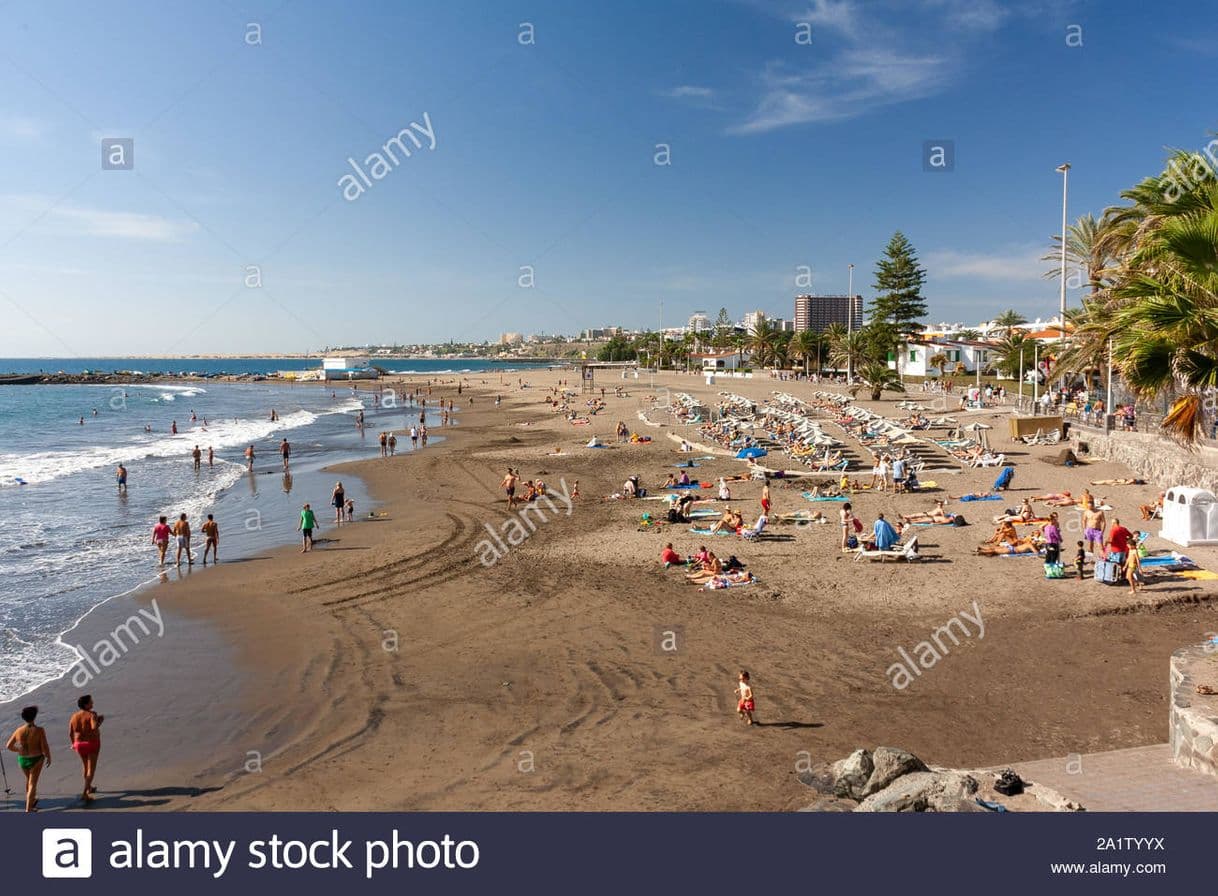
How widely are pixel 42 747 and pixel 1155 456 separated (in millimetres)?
23591

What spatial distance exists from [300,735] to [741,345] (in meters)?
110

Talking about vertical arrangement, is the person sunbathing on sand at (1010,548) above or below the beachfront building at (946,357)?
below

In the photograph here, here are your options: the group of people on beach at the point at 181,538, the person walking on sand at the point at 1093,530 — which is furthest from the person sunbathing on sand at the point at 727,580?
the group of people on beach at the point at 181,538

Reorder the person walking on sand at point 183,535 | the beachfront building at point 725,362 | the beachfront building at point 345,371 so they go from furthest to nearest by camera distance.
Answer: the beachfront building at point 345,371 < the beachfront building at point 725,362 < the person walking on sand at point 183,535

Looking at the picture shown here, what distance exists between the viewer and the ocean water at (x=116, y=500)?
1361cm

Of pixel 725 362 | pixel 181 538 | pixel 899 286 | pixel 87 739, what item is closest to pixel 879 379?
pixel 899 286

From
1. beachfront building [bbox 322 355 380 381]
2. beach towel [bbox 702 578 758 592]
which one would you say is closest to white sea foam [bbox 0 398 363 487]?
beach towel [bbox 702 578 758 592]

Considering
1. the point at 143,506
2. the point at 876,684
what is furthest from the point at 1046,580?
the point at 143,506

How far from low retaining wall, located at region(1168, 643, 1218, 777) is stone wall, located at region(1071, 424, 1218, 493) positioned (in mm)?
8469

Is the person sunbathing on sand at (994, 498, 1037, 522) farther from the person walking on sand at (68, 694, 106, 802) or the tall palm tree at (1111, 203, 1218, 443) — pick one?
the person walking on sand at (68, 694, 106, 802)

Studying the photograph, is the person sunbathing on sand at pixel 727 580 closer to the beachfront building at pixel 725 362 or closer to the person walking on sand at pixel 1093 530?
the person walking on sand at pixel 1093 530

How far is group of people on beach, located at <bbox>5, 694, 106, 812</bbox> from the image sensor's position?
23.4 ft
